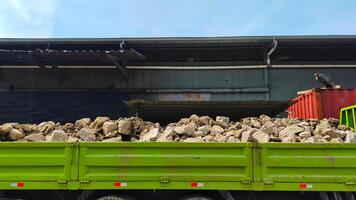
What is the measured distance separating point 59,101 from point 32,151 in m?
13.0

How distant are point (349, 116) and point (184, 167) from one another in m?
4.25

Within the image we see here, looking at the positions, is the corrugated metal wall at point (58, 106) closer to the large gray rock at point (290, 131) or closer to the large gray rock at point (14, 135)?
the large gray rock at point (14, 135)

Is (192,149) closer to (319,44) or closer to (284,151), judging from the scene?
(284,151)

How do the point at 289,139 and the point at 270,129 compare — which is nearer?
the point at 289,139

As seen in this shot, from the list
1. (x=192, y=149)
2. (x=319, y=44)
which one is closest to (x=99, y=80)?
(x=319, y=44)

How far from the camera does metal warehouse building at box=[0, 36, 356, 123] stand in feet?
62.3

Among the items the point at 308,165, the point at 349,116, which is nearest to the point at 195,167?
the point at 308,165

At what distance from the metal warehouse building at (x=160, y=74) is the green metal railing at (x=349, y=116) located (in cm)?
947

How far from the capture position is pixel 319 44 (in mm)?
18891

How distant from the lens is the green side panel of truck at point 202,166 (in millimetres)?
6750

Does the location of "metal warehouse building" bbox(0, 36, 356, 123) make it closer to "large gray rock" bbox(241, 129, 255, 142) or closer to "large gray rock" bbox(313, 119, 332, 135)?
"large gray rock" bbox(313, 119, 332, 135)

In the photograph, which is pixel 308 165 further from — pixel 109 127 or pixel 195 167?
pixel 109 127

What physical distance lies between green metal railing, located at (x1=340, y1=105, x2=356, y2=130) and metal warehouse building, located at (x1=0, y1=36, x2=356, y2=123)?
9.47 m

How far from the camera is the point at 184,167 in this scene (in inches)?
268
